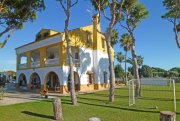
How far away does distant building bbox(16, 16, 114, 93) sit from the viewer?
1103 inches

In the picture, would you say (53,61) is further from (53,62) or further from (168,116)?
(168,116)

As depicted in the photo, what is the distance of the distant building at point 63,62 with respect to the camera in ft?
91.9

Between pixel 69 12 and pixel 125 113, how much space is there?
29.0 feet

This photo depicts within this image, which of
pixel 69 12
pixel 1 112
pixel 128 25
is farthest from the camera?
pixel 128 25

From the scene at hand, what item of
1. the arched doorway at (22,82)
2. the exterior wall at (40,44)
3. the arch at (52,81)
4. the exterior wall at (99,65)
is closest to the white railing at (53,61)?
the arch at (52,81)

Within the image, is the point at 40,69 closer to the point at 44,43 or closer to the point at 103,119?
the point at 44,43

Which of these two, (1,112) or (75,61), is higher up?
(75,61)

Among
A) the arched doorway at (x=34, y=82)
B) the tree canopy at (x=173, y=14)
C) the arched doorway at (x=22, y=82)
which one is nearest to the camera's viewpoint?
the tree canopy at (x=173, y=14)

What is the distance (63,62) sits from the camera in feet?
90.4

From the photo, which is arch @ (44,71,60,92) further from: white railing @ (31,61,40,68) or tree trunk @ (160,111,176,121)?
tree trunk @ (160,111,176,121)

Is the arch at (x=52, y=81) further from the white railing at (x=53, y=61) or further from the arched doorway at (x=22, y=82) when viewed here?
the arched doorway at (x=22, y=82)

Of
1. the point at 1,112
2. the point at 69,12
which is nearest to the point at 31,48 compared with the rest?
the point at 69,12

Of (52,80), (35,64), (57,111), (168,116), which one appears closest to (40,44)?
(35,64)

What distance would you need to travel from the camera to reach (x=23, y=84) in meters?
37.8
